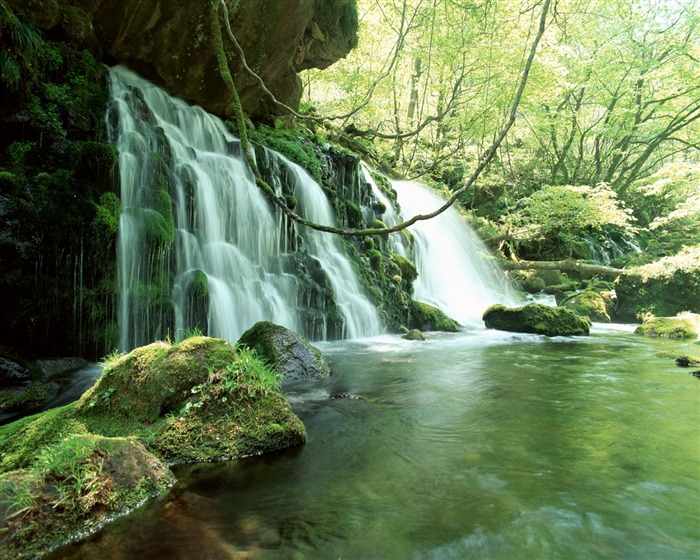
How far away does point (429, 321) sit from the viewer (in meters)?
12.7

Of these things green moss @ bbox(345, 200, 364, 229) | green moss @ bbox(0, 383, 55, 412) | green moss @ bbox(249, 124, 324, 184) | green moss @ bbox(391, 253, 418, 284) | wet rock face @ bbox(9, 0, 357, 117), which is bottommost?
green moss @ bbox(0, 383, 55, 412)

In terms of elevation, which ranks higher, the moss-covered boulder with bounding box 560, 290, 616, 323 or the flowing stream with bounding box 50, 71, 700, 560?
the moss-covered boulder with bounding box 560, 290, 616, 323

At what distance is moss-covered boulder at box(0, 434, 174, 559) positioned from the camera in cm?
222

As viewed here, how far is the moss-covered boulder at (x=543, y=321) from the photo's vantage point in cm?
1162

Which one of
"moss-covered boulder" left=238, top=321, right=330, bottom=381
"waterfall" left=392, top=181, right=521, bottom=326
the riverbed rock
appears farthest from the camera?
"waterfall" left=392, top=181, right=521, bottom=326

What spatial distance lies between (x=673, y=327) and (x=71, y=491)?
1437cm

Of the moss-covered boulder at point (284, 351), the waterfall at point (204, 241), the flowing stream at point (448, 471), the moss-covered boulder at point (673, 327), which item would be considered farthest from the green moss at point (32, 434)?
the moss-covered boulder at point (673, 327)

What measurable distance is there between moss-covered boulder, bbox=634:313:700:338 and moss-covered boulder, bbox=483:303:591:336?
192 cm

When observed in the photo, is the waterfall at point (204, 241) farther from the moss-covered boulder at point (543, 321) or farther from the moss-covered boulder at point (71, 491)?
the moss-covered boulder at point (71, 491)

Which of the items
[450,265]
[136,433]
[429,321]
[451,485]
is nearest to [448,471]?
[451,485]

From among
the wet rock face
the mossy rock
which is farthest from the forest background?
the mossy rock

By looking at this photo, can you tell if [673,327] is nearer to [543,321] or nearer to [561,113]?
[543,321]

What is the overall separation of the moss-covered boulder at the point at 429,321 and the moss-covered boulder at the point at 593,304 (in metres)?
5.75

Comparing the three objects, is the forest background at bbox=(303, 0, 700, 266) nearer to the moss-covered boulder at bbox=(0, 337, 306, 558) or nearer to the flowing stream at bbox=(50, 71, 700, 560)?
the flowing stream at bbox=(50, 71, 700, 560)
